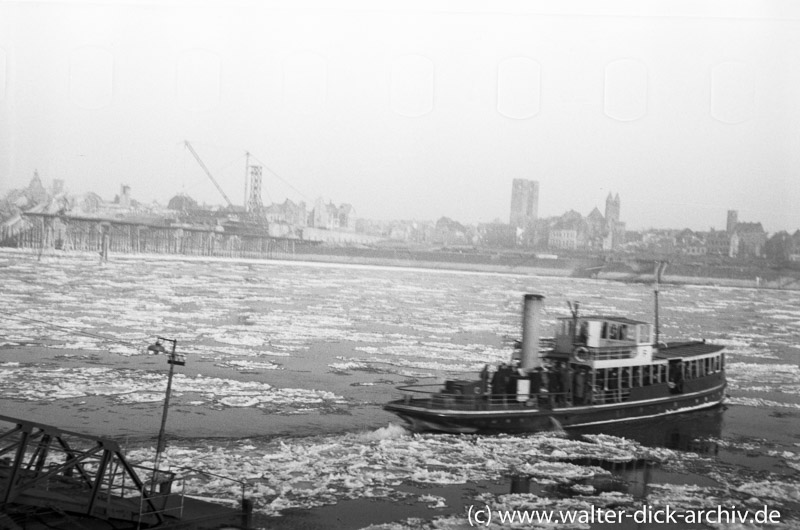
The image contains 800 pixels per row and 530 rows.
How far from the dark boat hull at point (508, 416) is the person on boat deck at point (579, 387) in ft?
0.38

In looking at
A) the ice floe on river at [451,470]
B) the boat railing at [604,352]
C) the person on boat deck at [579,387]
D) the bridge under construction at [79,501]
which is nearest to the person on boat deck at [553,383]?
the person on boat deck at [579,387]

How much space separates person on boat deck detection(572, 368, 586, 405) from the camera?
8031 millimetres

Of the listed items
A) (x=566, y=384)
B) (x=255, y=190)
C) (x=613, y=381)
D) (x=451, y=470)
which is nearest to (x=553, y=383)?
(x=566, y=384)

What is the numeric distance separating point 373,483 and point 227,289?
5393 millimetres

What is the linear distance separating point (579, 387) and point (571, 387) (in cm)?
11

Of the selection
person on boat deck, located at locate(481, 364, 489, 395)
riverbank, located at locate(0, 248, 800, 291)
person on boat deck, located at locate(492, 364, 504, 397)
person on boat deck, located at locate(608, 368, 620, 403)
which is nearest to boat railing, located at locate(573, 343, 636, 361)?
person on boat deck, located at locate(608, 368, 620, 403)

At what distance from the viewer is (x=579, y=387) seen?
8.05 meters

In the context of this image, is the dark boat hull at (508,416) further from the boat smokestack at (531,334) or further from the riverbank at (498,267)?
the riverbank at (498,267)

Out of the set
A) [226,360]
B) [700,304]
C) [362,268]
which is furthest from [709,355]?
[226,360]

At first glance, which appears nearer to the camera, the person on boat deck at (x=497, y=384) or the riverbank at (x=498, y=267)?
the person on boat deck at (x=497, y=384)

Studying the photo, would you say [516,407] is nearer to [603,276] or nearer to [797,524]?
[797,524]

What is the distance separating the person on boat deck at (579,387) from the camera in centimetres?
803

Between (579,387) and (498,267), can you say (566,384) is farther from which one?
(498,267)

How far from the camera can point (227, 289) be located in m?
11.2
